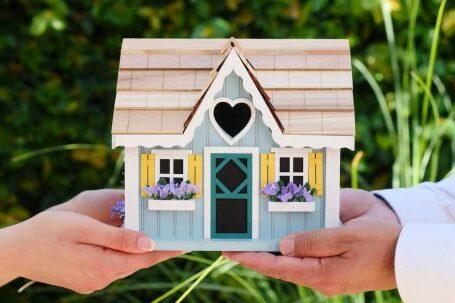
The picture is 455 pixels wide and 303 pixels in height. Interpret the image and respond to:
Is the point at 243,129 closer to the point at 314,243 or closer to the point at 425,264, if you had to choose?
the point at 314,243

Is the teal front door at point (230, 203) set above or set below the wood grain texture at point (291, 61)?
below

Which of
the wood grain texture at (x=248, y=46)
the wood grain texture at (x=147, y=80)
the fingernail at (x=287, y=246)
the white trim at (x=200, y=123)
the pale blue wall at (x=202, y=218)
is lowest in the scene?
the fingernail at (x=287, y=246)

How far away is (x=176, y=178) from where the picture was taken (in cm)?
195

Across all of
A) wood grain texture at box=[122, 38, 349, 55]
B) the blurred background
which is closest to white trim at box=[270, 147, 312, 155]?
wood grain texture at box=[122, 38, 349, 55]

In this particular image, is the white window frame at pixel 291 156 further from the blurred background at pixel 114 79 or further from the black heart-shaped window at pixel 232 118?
the blurred background at pixel 114 79

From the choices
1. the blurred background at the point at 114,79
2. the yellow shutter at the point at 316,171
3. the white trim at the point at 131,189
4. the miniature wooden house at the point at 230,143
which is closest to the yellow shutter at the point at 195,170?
the miniature wooden house at the point at 230,143

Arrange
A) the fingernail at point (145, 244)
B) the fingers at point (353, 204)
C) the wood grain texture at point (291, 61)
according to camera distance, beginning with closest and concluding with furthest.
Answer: the fingernail at point (145, 244), the wood grain texture at point (291, 61), the fingers at point (353, 204)

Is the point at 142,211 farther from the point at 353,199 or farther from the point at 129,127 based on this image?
the point at 353,199

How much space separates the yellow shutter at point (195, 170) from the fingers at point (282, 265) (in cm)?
16

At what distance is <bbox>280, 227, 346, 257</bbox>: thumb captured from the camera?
→ 6.19ft

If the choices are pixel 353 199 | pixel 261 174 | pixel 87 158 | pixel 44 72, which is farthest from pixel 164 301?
pixel 261 174

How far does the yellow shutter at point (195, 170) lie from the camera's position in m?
1.93

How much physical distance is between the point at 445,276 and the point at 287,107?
1.52ft

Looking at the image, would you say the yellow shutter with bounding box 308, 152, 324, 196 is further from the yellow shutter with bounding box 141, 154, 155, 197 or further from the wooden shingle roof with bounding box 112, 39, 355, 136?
the yellow shutter with bounding box 141, 154, 155, 197
